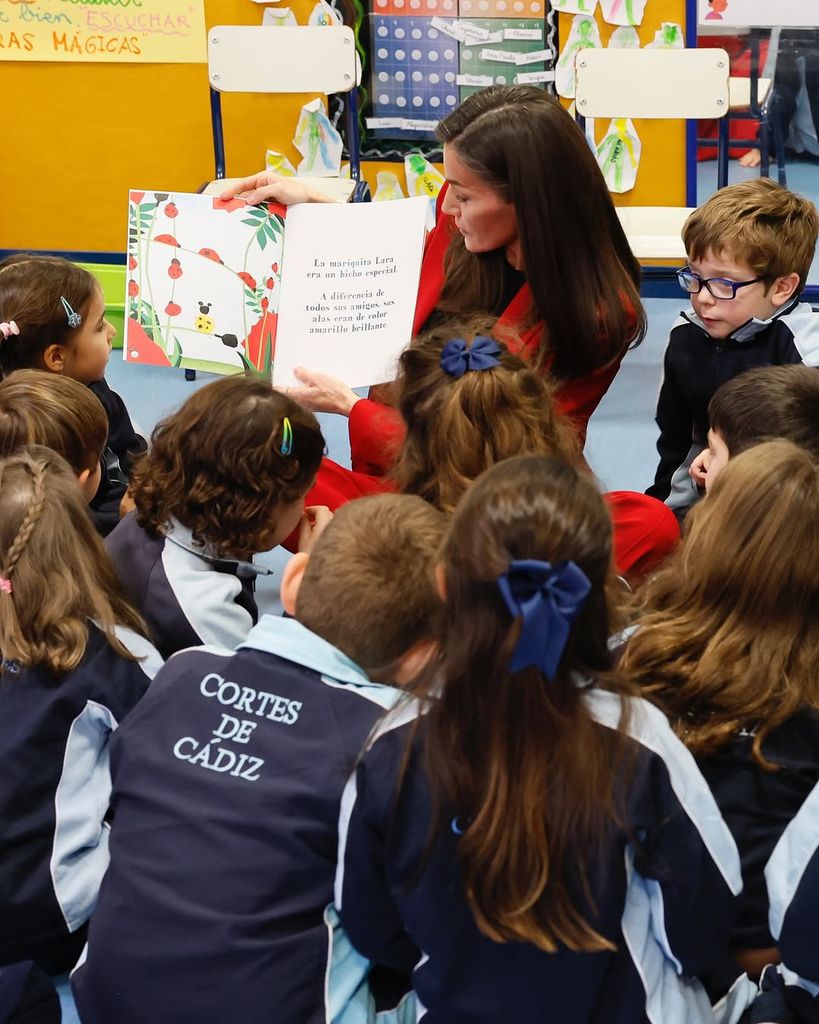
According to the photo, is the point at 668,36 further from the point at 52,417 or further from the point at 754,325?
the point at 52,417

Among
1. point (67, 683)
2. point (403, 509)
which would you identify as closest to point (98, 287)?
point (67, 683)

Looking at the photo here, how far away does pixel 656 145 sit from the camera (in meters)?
4.74

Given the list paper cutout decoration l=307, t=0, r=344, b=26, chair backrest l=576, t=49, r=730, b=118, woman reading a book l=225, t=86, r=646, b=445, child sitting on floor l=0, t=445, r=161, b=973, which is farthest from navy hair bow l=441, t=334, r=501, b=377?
paper cutout decoration l=307, t=0, r=344, b=26

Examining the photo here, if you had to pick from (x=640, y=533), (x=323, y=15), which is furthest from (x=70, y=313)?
(x=323, y=15)

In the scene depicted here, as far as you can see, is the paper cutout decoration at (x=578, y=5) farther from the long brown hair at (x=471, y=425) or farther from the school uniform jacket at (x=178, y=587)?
the school uniform jacket at (x=178, y=587)

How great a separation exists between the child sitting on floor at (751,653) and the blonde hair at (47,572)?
0.75 m

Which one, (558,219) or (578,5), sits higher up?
(578,5)

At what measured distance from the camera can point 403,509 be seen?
4.95 feet

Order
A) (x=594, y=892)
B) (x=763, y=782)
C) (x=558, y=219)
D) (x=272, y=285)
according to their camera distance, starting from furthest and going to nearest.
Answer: (x=272, y=285) → (x=558, y=219) → (x=763, y=782) → (x=594, y=892)

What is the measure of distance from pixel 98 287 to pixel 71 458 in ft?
2.18

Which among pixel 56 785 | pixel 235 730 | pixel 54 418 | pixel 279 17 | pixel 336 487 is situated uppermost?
pixel 279 17

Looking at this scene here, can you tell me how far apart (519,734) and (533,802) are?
0.23ft

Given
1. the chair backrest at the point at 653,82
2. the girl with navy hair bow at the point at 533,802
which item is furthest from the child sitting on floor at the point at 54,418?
the chair backrest at the point at 653,82

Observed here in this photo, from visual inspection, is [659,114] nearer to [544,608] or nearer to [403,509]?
[403,509]
